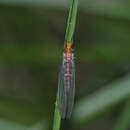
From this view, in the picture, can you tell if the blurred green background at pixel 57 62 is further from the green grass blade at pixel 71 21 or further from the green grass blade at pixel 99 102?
the green grass blade at pixel 71 21

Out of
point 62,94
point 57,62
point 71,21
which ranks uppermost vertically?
point 71,21

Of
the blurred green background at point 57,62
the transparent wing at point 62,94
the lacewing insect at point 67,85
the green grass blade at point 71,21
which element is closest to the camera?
the green grass blade at point 71,21

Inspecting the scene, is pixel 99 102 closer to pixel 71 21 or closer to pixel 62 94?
pixel 62 94

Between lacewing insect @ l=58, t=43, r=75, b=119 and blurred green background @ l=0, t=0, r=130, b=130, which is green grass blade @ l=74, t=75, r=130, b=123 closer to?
blurred green background @ l=0, t=0, r=130, b=130

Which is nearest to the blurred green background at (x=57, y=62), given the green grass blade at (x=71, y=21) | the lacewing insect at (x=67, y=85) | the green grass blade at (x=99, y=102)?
the green grass blade at (x=99, y=102)

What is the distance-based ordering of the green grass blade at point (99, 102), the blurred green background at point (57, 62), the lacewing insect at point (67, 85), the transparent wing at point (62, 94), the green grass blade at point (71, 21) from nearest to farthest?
the green grass blade at point (71, 21) → the transparent wing at point (62, 94) → the lacewing insect at point (67, 85) → the green grass blade at point (99, 102) → the blurred green background at point (57, 62)

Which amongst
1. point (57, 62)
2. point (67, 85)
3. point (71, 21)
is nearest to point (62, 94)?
point (67, 85)

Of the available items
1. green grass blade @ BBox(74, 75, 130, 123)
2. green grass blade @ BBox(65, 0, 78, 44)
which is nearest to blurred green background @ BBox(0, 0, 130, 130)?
green grass blade @ BBox(74, 75, 130, 123)

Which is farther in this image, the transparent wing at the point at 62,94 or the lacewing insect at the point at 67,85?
the lacewing insect at the point at 67,85
